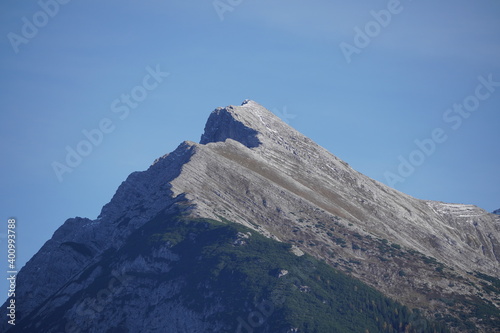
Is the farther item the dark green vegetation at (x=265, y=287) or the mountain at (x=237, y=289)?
the mountain at (x=237, y=289)

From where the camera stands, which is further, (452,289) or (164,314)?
(452,289)

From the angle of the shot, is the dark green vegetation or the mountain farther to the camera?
the mountain

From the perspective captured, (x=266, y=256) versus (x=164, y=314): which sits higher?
(x=266, y=256)

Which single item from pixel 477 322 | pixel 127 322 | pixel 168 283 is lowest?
pixel 127 322

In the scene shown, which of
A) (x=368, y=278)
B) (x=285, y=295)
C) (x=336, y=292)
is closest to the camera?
(x=285, y=295)

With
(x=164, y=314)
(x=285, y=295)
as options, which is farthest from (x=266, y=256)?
(x=164, y=314)

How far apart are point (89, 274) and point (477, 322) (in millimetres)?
89498

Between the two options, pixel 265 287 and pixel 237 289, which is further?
pixel 265 287

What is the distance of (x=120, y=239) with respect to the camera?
648ft

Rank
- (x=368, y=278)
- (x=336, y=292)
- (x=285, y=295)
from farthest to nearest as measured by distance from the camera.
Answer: (x=368, y=278) → (x=336, y=292) → (x=285, y=295)

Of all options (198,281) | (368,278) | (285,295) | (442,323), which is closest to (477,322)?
(442,323)

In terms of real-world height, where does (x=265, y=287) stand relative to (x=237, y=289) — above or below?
above

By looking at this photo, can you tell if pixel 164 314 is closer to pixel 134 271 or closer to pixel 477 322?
pixel 134 271

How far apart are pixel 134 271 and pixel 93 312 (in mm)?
12785
